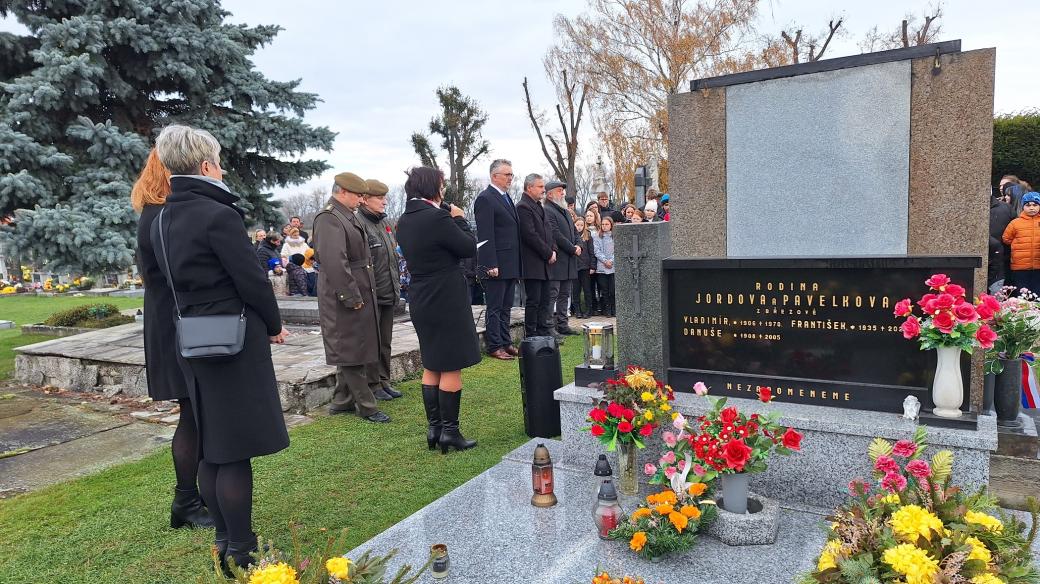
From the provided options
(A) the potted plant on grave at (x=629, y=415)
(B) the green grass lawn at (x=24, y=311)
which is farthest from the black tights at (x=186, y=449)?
(B) the green grass lawn at (x=24, y=311)

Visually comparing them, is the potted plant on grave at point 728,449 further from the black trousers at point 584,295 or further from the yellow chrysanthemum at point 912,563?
the black trousers at point 584,295

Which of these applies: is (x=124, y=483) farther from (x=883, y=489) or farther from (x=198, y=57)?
(x=198, y=57)

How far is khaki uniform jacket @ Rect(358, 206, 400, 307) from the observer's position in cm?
600

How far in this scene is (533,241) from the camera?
24.9 feet

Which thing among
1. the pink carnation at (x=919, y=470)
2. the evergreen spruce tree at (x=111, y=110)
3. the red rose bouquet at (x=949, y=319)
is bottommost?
the pink carnation at (x=919, y=470)

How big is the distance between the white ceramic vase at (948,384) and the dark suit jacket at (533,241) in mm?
4865

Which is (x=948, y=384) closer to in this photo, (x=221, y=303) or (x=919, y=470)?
(x=919, y=470)

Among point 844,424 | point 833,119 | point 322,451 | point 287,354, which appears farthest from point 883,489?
point 287,354

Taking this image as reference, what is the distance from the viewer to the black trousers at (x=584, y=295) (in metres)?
11.0

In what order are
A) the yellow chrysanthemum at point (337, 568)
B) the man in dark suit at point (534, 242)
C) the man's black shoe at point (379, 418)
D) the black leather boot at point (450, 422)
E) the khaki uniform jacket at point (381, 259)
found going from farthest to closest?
1. the man in dark suit at point (534, 242)
2. the khaki uniform jacket at point (381, 259)
3. the man's black shoe at point (379, 418)
4. the black leather boot at point (450, 422)
5. the yellow chrysanthemum at point (337, 568)

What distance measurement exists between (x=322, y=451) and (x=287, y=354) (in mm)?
2636

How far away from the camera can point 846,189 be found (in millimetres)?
3934

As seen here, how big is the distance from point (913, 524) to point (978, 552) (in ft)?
0.56

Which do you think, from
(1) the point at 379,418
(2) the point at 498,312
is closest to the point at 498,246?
(2) the point at 498,312
